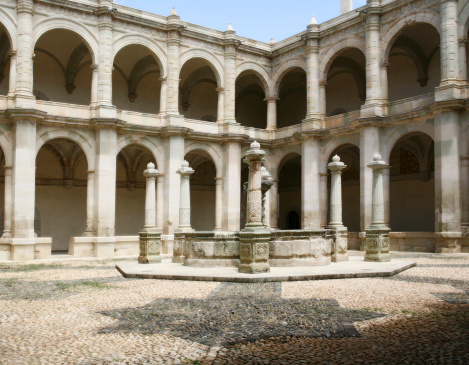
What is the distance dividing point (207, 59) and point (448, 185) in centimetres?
1227

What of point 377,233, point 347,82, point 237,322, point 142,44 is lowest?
point 237,322

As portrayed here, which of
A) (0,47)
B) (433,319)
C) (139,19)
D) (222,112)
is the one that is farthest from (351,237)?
(0,47)

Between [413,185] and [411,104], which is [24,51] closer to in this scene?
[411,104]

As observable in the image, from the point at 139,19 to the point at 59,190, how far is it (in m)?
9.25

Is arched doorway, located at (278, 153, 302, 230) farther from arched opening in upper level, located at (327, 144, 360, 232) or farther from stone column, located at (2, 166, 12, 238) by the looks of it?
stone column, located at (2, 166, 12, 238)

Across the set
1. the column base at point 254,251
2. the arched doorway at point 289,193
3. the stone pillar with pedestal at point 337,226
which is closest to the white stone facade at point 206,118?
the arched doorway at point 289,193

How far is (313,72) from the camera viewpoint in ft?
76.6

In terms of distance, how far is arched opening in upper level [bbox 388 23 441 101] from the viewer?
21.9 meters

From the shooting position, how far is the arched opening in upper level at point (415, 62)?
71.9 ft

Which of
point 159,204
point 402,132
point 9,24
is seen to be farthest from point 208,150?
point 9,24

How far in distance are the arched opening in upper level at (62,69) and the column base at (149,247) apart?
38.4ft

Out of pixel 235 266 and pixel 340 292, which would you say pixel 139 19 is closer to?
pixel 235 266

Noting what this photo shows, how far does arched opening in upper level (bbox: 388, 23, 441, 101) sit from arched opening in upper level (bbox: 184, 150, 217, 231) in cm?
1102

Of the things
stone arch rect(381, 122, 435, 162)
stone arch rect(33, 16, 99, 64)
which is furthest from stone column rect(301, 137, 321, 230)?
stone arch rect(33, 16, 99, 64)
